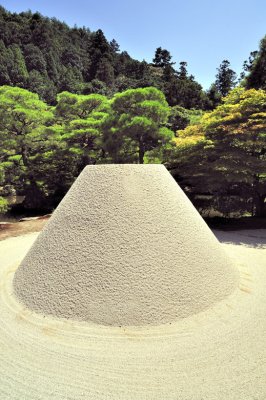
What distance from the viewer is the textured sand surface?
4.05 m


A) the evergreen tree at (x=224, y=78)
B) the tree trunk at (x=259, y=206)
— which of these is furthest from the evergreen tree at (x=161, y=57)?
the tree trunk at (x=259, y=206)

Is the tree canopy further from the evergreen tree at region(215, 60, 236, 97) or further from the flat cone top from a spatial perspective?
the evergreen tree at region(215, 60, 236, 97)

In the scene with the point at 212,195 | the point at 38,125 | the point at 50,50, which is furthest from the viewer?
the point at 50,50

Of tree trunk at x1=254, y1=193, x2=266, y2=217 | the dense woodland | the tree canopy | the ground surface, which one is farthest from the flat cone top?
tree trunk at x1=254, y1=193, x2=266, y2=217

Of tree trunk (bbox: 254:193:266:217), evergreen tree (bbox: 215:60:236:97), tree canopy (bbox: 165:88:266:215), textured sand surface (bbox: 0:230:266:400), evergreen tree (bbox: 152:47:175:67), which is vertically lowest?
textured sand surface (bbox: 0:230:266:400)

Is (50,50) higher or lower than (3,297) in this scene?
higher

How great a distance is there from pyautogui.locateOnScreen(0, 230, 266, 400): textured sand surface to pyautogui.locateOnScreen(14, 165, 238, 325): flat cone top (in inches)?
12.0

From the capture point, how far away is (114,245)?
6.20 meters

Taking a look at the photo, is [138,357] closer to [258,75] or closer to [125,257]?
[125,257]

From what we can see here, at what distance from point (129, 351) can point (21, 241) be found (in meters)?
7.88

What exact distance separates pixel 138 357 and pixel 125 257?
6.18 feet

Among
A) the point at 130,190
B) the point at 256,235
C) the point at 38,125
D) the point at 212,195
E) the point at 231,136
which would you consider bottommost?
the point at 256,235

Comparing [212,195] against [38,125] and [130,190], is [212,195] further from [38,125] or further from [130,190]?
[38,125]

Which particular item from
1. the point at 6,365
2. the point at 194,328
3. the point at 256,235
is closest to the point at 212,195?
the point at 256,235
